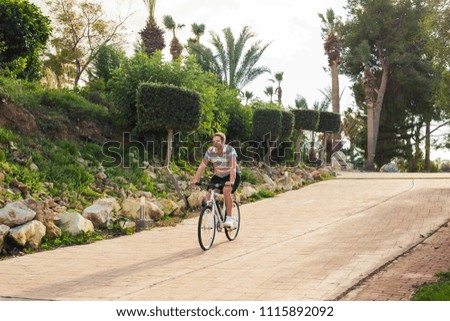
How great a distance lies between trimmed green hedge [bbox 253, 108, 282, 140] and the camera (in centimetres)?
2283

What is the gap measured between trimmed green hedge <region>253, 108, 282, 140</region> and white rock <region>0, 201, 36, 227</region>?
44.4 ft

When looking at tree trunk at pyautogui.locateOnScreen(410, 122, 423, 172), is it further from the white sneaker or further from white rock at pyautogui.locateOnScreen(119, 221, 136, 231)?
the white sneaker

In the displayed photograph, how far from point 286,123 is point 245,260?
53.0 feet

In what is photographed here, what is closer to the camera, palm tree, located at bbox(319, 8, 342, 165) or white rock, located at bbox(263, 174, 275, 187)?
white rock, located at bbox(263, 174, 275, 187)

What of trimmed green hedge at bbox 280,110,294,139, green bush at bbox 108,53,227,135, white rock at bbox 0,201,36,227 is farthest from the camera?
trimmed green hedge at bbox 280,110,294,139

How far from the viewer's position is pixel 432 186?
20.0 metres

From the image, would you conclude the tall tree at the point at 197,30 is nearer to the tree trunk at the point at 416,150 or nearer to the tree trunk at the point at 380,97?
the tree trunk at the point at 380,97

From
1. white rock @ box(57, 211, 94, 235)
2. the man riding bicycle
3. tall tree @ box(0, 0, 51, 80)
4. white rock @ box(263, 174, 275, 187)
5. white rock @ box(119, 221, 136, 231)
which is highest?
tall tree @ box(0, 0, 51, 80)

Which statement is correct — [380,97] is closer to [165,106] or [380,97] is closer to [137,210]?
[165,106]

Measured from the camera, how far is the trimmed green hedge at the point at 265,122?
74.9ft

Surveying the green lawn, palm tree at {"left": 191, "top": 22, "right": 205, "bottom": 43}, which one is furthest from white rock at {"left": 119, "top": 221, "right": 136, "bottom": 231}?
palm tree at {"left": 191, "top": 22, "right": 205, "bottom": 43}

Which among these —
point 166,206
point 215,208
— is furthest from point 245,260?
point 166,206

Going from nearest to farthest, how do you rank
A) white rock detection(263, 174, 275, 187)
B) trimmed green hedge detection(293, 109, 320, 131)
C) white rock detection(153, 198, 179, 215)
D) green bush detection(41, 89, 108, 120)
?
white rock detection(153, 198, 179, 215) → green bush detection(41, 89, 108, 120) → white rock detection(263, 174, 275, 187) → trimmed green hedge detection(293, 109, 320, 131)

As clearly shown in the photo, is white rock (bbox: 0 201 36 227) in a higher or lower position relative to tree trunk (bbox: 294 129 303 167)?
lower
